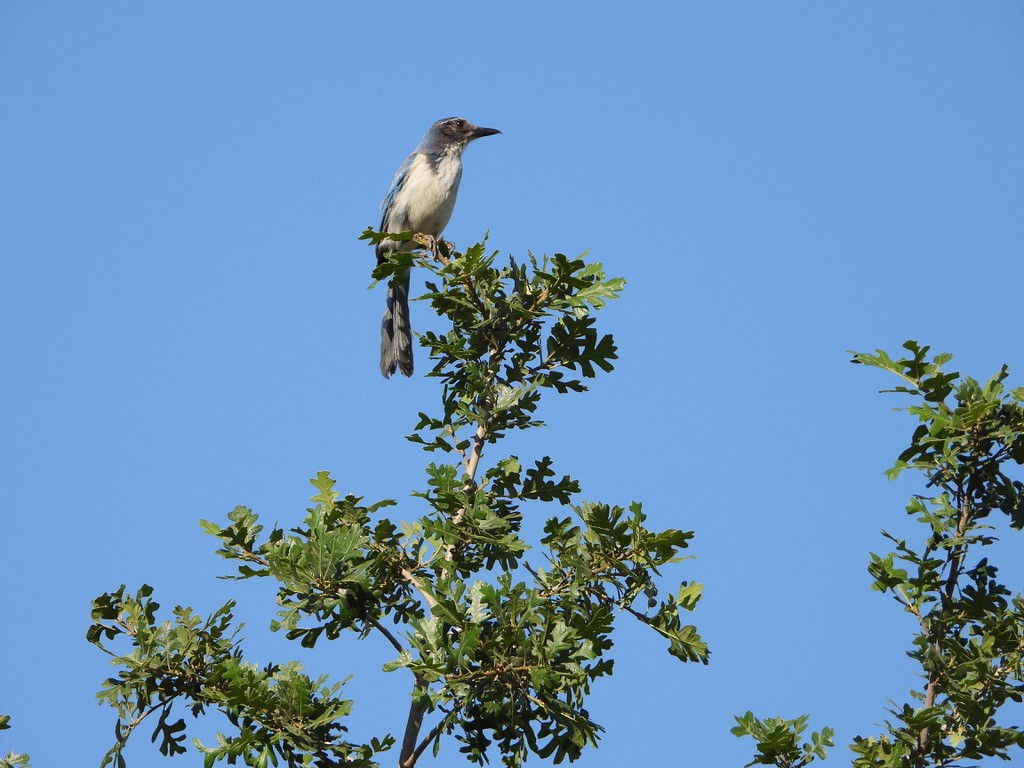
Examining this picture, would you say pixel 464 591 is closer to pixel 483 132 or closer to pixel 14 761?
pixel 14 761

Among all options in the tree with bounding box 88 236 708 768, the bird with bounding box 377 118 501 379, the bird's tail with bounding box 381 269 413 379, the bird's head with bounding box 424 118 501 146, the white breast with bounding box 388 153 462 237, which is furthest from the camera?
the bird's head with bounding box 424 118 501 146

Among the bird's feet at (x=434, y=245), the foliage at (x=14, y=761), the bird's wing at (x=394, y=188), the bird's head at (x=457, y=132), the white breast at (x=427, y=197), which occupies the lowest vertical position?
the foliage at (x=14, y=761)

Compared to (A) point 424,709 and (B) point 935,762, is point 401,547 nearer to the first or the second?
(A) point 424,709

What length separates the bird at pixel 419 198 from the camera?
870 centimetres

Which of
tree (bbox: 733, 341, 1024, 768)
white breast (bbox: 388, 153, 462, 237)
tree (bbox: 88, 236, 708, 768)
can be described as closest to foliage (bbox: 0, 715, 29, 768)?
tree (bbox: 88, 236, 708, 768)

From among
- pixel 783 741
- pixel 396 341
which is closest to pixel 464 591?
pixel 783 741

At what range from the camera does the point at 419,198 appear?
952 cm

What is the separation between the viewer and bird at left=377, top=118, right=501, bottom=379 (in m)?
8.70

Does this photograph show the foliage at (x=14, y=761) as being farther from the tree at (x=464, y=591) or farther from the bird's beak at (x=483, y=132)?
the bird's beak at (x=483, y=132)

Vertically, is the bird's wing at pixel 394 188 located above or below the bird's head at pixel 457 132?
below

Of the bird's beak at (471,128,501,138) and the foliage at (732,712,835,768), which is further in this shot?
the bird's beak at (471,128,501,138)

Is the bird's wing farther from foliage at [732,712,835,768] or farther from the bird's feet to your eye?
foliage at [732,712,835,768]

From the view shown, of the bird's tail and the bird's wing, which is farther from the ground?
the bird's wing

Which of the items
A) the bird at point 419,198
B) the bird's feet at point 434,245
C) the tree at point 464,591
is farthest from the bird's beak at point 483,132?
the tree at point 464,591
